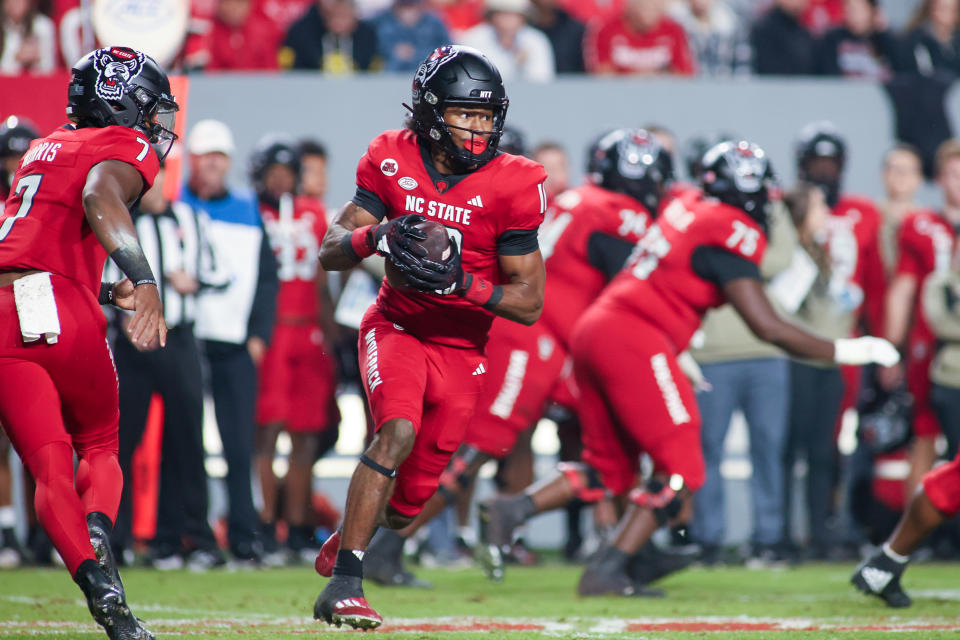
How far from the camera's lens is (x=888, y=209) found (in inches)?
358

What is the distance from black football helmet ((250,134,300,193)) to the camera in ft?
27.3

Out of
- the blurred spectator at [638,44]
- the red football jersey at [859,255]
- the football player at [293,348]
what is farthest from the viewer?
the blurred spectator at [638,44]

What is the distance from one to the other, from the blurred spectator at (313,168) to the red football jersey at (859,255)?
11.1 ft

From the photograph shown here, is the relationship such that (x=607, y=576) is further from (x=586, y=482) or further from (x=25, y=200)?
(x=25, y=200)

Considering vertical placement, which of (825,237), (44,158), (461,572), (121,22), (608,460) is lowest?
(461,572)

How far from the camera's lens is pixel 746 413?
8203 millimetres

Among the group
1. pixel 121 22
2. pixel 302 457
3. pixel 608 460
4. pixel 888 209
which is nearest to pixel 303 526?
pixel 302 457

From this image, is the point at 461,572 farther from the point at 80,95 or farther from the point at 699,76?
the point at 699,76

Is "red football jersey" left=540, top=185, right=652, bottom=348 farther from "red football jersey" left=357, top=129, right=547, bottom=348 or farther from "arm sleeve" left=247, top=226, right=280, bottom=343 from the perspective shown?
"red football jersey" left=357, top=129, right=547, bottom=348

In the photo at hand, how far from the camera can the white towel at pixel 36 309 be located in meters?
4.20

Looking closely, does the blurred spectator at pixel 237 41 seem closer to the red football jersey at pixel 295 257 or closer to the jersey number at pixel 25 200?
the red football jersey at pixel 295 257

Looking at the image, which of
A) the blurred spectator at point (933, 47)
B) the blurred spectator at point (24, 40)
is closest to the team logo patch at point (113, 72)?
the blurred spectator at point (24, 40)

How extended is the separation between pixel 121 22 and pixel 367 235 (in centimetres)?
388

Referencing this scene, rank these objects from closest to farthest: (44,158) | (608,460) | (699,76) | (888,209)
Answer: (44,158) < (608,460) < (888,209) < (699,76)
